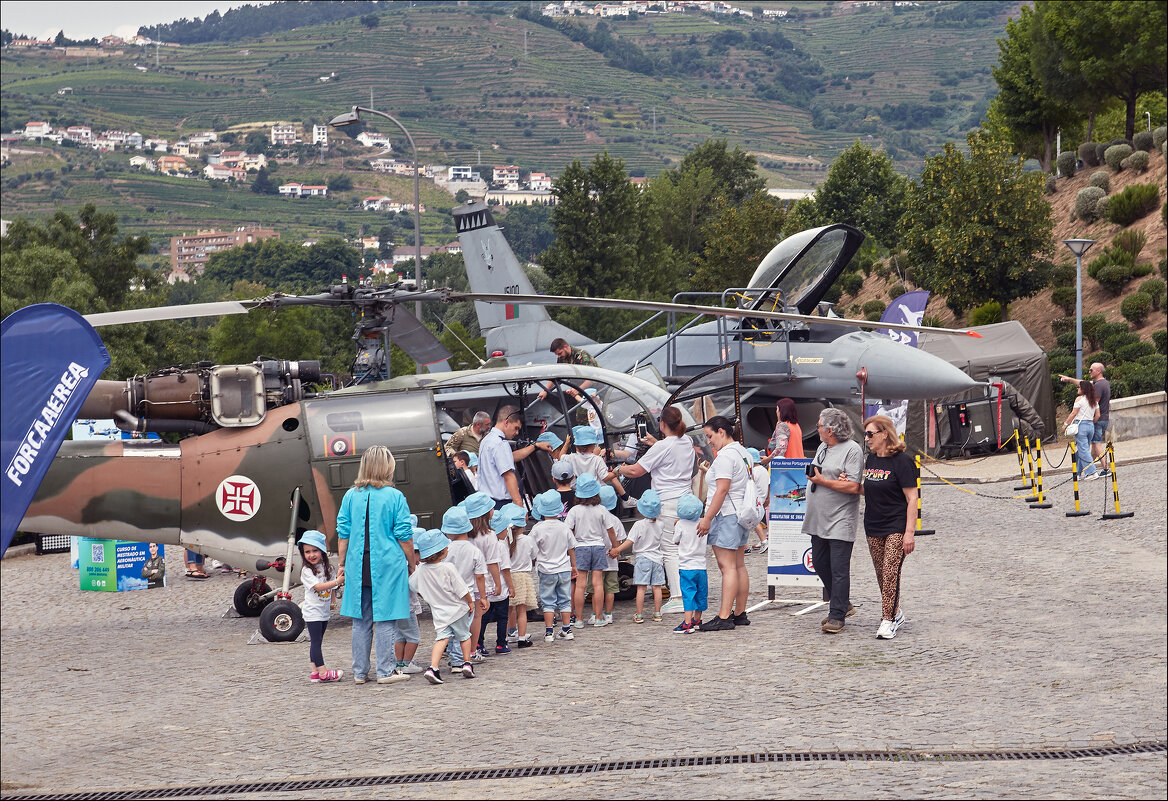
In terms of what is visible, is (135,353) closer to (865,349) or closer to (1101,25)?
(865,349)

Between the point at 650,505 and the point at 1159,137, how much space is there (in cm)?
3920

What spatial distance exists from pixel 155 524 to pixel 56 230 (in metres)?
27.1

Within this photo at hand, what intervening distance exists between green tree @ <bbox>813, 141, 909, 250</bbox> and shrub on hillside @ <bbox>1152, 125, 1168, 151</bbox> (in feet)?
52.1

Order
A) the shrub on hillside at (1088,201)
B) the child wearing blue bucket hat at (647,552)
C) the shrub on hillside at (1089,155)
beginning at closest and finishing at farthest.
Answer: the child wearing blue bucket hat at (647,552) < the shrub on hillside at (1088,201) < the shrub on hillside at (1089,155)

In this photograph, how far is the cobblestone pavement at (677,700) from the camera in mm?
6438

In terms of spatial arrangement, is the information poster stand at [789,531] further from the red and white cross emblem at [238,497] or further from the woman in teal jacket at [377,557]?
the red and white cross emblem at [238,497]

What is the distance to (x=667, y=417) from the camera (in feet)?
35.9

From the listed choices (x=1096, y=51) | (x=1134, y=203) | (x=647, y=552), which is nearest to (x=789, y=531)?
(x=647, y=552)

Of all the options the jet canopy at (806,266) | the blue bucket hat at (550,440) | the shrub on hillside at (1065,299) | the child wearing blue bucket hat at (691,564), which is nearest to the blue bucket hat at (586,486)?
the child wearing blue bucket hat at (691,564)

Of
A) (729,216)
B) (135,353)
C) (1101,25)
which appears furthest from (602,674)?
(729,216)

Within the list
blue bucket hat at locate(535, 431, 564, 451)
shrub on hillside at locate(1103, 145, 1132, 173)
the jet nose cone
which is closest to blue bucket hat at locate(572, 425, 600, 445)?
blue bucket hat at locate(535, 431, 564, 451)

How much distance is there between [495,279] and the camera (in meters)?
25.0

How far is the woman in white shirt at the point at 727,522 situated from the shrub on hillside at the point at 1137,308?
2543 centimetres

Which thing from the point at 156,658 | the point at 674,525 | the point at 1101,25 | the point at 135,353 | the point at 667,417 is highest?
the point at 1101,25
